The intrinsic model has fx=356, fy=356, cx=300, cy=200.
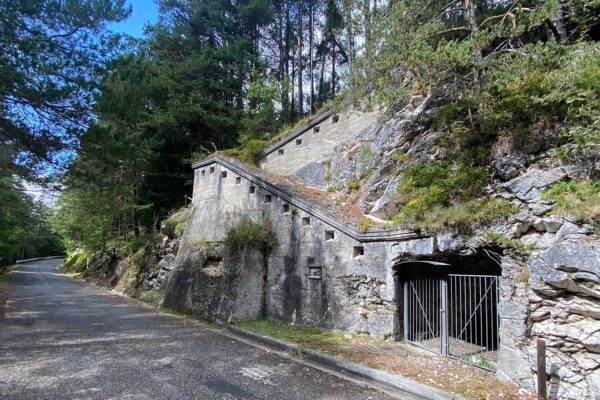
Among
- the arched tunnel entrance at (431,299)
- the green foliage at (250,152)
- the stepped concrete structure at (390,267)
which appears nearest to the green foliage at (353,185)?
the stepped concrete structure at (390,267)

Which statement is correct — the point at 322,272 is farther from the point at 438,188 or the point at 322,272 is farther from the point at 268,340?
the point at 438,188

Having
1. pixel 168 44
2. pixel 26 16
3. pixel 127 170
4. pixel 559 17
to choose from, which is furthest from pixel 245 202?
pixel 168 44

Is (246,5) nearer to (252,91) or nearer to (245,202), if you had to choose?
(252,91)

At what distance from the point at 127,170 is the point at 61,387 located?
8.08 m

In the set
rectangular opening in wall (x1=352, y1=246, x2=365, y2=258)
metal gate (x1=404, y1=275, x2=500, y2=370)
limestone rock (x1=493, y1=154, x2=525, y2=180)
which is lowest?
metal gate (x1=404, y1=275, x2=500, y2=370)

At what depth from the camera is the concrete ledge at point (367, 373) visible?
477 centimetres

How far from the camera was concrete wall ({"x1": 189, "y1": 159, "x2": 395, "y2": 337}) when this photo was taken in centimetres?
723

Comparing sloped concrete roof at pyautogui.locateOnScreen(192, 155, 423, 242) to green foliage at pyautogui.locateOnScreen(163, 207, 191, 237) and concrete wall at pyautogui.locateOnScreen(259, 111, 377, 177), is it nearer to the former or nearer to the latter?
concrete wall at pyautogui.locateOnScreen(259, 111, 377, 177)

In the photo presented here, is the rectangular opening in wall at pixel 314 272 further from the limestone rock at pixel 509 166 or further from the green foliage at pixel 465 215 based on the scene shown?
the limestone rock at pixel 509 166

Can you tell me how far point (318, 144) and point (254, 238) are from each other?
485 centimetres

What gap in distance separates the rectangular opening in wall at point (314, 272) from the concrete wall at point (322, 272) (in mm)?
73

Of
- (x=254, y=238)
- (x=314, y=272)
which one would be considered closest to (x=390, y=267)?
(x=314, y=272)

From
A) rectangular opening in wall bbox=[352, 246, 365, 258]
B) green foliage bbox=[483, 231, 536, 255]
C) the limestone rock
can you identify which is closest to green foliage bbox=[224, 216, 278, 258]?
rectangular opening in wall bbox=[352, 246, 365, 258]

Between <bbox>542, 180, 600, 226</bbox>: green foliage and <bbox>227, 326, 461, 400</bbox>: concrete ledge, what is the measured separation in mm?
2855
